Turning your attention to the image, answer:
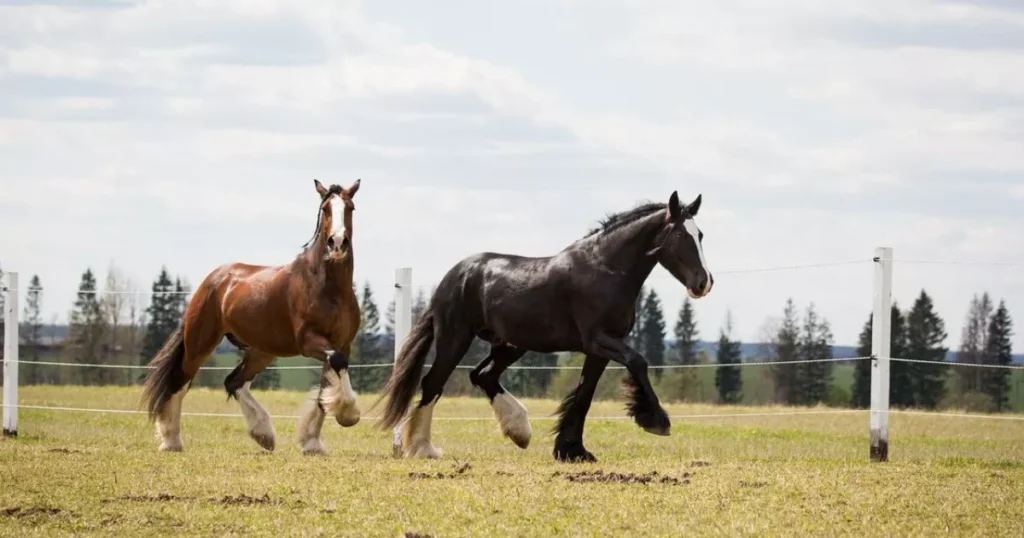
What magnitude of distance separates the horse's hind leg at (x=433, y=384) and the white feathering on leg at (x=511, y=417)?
20.6 inches

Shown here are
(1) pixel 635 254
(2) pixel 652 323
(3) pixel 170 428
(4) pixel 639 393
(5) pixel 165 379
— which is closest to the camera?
(4) pixel 639 393

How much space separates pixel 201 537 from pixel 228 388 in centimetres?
549

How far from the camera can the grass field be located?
7.04 metres

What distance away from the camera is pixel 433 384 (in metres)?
11.2

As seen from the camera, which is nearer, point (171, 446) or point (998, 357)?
point (171, 446)

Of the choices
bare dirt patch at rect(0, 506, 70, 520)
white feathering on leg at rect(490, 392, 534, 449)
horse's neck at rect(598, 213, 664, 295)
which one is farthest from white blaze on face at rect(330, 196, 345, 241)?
bare dirt patch at rect(0, 506, 70, 520)

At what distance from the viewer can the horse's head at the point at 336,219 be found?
34.4 ft

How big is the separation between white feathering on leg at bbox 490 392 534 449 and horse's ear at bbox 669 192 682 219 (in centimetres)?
229

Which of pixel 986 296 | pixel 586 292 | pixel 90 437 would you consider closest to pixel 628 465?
pixel 586 292

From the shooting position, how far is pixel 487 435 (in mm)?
16453

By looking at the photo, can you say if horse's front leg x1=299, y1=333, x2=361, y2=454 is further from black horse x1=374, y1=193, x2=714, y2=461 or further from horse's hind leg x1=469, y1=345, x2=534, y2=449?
horse's hind leg x1=469, y1=345, x2=534, y2=449

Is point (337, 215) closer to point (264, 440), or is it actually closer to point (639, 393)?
point (264, 440)

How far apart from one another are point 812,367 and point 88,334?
36497 mm

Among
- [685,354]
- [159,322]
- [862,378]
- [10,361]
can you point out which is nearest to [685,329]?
[685,354]
